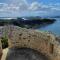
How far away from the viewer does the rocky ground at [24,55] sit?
10.2ft

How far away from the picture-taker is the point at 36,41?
3.15m

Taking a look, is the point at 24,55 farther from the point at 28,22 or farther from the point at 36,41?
the point at 28,22

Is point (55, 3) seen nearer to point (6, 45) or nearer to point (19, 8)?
point (19, 8)

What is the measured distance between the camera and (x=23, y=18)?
3.73m

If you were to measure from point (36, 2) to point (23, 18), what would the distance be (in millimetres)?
455

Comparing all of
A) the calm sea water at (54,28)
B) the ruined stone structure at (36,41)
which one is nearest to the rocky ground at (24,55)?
the ruined stone structure at (36,41)

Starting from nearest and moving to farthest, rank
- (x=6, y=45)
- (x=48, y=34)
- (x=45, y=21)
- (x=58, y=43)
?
(x=58, y=43) → (x=48, y=34) → (x=6, y=45) → (x=45, y=21)

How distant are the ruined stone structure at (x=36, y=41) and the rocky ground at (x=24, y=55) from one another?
8cm

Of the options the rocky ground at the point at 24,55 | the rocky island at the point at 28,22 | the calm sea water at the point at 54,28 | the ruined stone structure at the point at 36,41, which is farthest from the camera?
the rocky island at the point at 28,22

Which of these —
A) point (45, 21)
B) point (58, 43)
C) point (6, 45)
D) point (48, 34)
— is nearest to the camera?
point (58, 43)

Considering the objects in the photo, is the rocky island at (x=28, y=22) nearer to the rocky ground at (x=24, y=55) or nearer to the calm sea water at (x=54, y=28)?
the calm sea water at (x=54, y=28)

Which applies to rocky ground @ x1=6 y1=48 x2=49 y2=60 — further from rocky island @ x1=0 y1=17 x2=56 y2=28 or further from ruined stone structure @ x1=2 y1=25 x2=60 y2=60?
rocky island @ x1=0 y1=17 x2=56 y2=28

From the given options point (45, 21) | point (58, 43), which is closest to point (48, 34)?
point (58, 43)

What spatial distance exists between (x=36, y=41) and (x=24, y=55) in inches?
13.6
